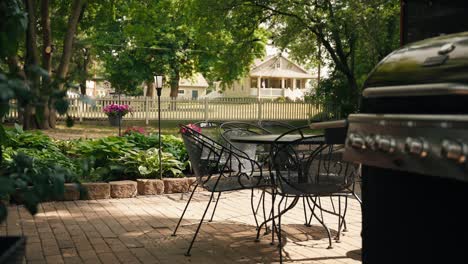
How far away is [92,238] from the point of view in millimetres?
4312

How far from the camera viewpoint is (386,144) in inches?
75.1

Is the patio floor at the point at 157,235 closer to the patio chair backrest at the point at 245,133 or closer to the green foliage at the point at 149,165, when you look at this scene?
the patio chair backrest at the point at 245,133

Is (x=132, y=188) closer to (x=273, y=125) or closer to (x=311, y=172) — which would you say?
(x=273, y=125)

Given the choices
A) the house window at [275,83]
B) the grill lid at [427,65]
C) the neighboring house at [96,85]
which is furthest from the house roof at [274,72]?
the grill lid at [427,65]

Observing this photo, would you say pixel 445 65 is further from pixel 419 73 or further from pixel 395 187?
pixel 395 187

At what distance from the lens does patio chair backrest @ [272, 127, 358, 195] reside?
3.80 metres

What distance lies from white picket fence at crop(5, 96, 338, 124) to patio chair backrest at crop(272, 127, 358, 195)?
20.2 metres

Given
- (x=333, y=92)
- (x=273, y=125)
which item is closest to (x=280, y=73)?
(x=333, y=92)

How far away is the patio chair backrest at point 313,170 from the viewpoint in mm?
3801

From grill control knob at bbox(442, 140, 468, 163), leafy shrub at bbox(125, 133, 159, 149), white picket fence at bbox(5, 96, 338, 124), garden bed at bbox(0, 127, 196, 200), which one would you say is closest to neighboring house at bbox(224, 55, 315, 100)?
white picket fence at bbox(5, 96, 338, 124)

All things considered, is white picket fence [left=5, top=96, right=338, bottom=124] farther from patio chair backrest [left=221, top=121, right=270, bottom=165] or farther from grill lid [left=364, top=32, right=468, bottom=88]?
grill lid [left=364, top=32, right=468, bottom=88]

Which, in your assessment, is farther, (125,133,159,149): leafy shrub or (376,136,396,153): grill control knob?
(125,133,159,149): leafy shrub

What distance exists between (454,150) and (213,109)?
2359 centimetres

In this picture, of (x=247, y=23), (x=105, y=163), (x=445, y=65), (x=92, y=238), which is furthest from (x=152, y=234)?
(x=247, y=23)
